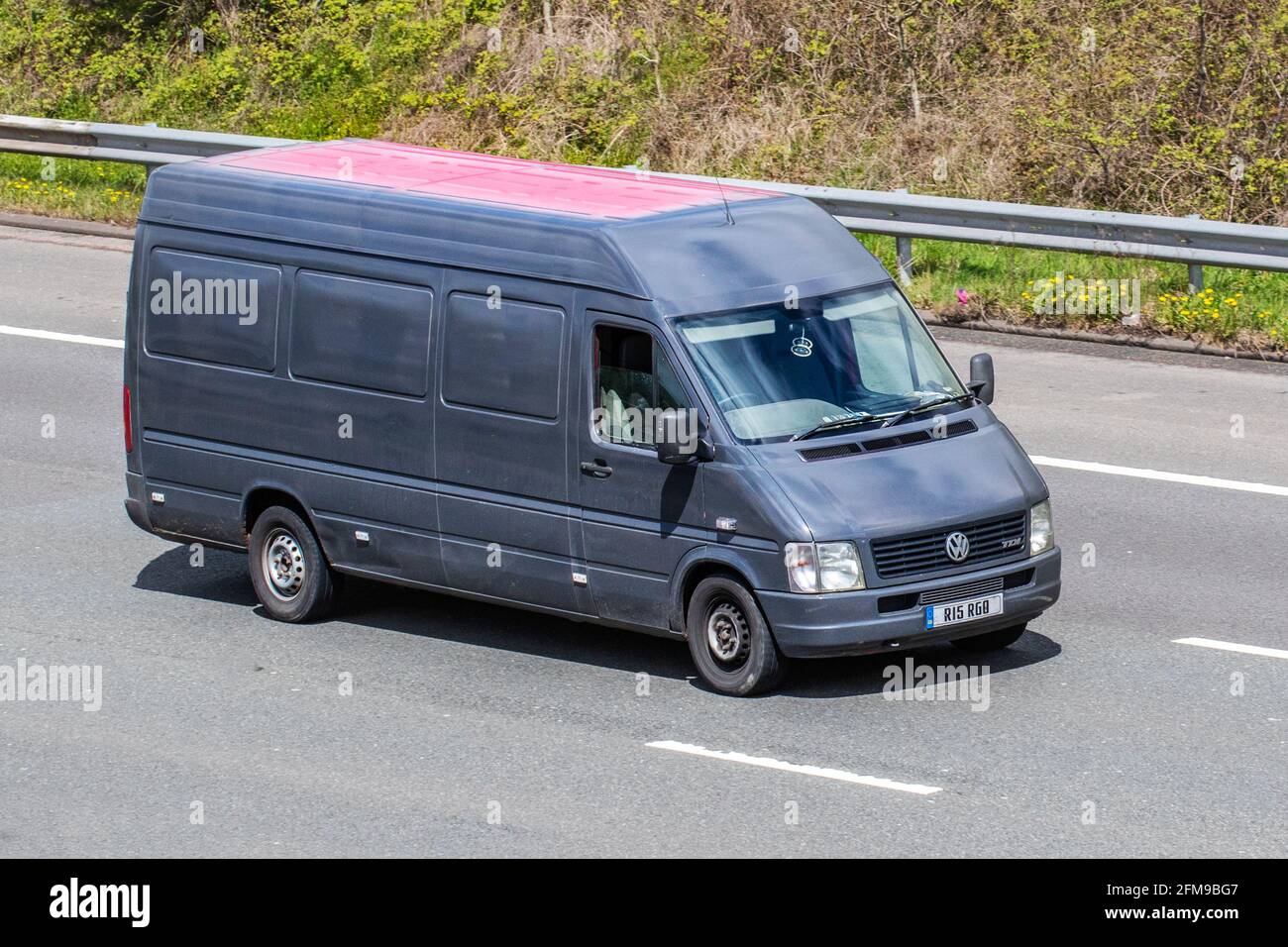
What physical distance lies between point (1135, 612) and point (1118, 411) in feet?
14.9

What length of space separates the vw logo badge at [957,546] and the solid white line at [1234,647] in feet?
5.05

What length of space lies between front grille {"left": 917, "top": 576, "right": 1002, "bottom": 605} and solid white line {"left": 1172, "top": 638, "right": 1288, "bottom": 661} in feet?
4.36

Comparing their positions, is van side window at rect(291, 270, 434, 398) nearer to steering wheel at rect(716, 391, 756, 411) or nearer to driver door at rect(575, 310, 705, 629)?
driver door at rect(575, 310, 705, 629)

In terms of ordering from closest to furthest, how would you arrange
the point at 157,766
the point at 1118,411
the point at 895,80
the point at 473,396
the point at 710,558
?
1. the point at 157,766
2. the point at 710,558
3. the point at 473,396
4. the point at 1118,411
5. the point at 895,80

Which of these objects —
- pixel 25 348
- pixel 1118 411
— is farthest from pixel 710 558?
pixel 25 348

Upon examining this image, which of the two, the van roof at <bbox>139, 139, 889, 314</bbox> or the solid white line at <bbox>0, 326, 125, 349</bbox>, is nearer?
the van roof at <bbox>139, 139, 889, 314</bbox>

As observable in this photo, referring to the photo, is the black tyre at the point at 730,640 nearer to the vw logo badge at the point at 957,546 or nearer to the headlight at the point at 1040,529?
the vw logo badge at the point at 957,546

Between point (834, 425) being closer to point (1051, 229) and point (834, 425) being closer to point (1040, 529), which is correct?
point (1040, 529)

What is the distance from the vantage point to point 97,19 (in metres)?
28.4

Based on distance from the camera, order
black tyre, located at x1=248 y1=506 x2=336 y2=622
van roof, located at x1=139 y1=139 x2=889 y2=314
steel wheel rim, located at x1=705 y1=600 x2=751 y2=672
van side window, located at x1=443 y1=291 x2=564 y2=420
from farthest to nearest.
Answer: black tyre, located at x1=248 y1=506 x2=336 y2=622 < van side window, located at x1=443 y1=291 x2=564 y2=420 < van roof, located at x1=139 y1=139 x2=889 y2=314 < steel wheel rim, located at x1=705 y1=600 x2=751 y2=672

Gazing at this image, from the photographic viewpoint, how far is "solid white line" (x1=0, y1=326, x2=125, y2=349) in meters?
17.6

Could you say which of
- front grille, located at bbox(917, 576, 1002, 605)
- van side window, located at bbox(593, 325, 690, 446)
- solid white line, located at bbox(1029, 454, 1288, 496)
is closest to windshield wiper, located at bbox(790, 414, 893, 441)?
van side window, located at bbox(593, 325, 690, 446)

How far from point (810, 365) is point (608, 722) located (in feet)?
6.62

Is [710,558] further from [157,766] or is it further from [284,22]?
[284,22]
